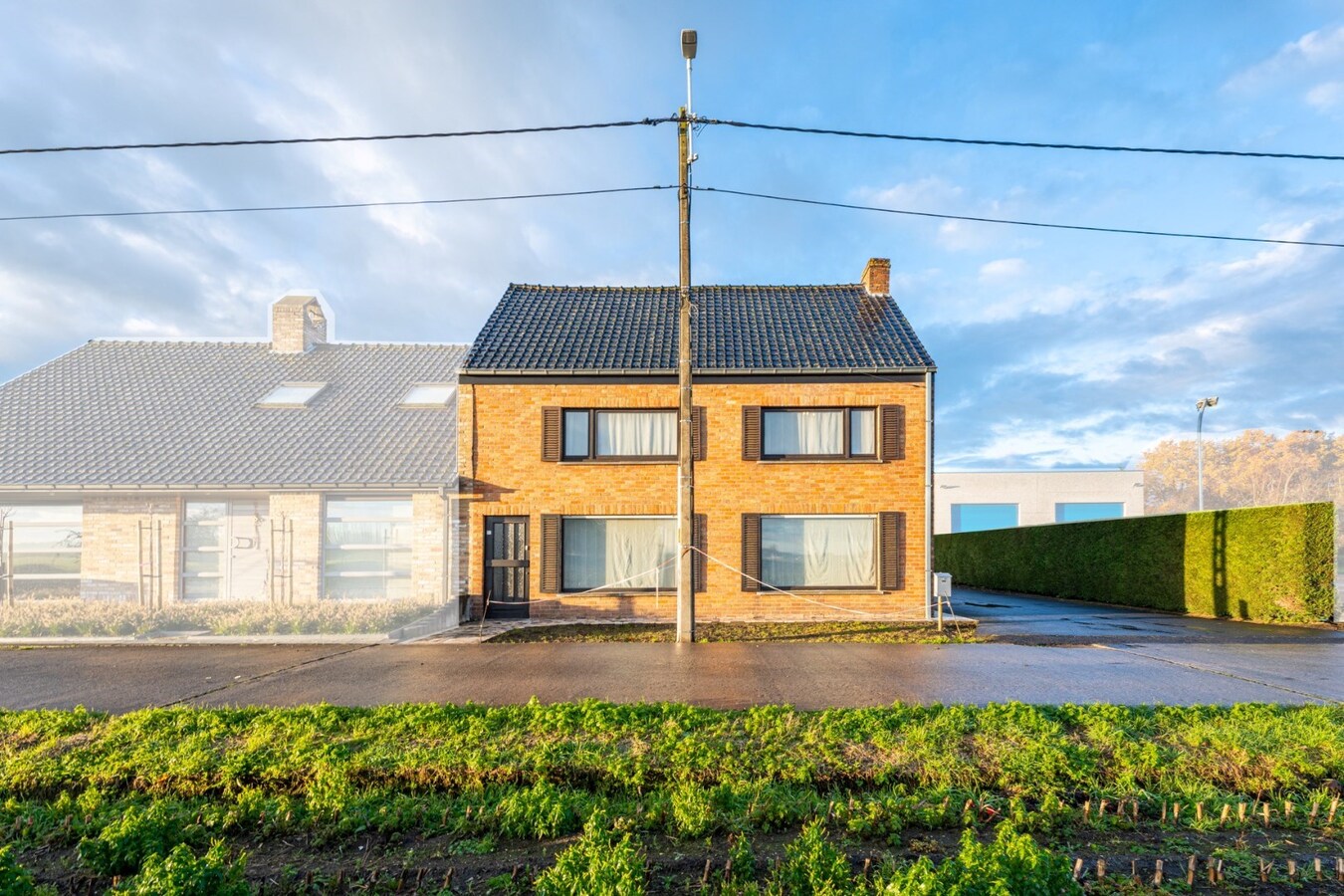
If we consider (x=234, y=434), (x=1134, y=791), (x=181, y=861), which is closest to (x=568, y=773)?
(x=181, y=861)

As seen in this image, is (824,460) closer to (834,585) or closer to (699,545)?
(834,585)

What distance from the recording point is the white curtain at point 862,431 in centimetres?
1339

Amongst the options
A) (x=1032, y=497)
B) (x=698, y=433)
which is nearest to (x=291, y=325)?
(x=698, y=433)

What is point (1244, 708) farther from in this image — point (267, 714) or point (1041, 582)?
point (1041, 582)

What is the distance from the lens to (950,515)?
1462 inches

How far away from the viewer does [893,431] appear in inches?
521

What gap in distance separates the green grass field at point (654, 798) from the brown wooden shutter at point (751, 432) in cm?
765

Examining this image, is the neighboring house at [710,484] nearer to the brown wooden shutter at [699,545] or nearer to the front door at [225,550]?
the brown wooden shutter at [699,545]

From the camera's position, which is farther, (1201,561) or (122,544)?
(1201,561)

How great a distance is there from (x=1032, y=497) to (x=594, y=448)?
31.5 m

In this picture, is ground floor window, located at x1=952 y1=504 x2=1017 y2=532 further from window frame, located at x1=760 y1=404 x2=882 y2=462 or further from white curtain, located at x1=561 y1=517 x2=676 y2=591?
white curtain, located at x1=561 y1=517 x2=676 y2=591

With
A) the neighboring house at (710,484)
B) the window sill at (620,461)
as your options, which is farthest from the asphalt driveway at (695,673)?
the window sill at (620,461)

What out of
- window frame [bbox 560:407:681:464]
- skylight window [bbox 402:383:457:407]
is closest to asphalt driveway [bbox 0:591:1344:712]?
window frame [bbox 560:407:681:464]

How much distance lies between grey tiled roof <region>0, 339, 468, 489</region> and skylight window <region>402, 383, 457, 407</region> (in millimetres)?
217
